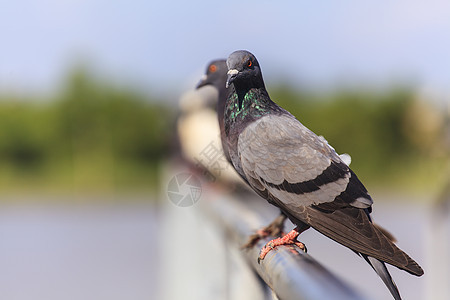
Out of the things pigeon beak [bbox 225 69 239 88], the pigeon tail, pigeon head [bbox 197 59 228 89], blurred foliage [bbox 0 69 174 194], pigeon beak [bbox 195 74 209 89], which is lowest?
blurred foliage [bbox 0 69 174 194]

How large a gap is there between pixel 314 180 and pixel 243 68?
26 centimetres

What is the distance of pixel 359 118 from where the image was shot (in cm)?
122

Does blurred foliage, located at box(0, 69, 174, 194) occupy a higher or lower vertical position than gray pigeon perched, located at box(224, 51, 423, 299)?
lower

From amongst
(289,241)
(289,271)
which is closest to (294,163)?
(289,271)

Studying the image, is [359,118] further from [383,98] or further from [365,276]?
[365,276]

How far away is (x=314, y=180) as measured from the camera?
4.28 ft

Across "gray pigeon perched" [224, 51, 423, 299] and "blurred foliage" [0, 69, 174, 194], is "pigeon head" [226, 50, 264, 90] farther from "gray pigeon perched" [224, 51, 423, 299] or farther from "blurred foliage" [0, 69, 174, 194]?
"blurred foliage" [0, 69, 174, 194]

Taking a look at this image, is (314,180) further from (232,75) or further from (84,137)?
(84,137)

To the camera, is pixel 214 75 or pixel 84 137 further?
pixel 84 137

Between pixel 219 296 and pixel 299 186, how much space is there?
180 centimetres

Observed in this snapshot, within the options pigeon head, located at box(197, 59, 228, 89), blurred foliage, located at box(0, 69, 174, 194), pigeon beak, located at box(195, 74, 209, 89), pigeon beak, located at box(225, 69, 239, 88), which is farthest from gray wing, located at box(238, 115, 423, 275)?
blurred foliage, located at box(0, 69, 174, 194)

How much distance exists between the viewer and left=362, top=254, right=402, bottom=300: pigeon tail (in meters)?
1.06

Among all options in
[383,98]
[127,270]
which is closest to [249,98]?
[383,98]

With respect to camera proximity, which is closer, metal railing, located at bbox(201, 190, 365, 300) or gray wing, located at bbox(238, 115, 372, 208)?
metal railing, located at bbox(201, 190, 365, 300)
